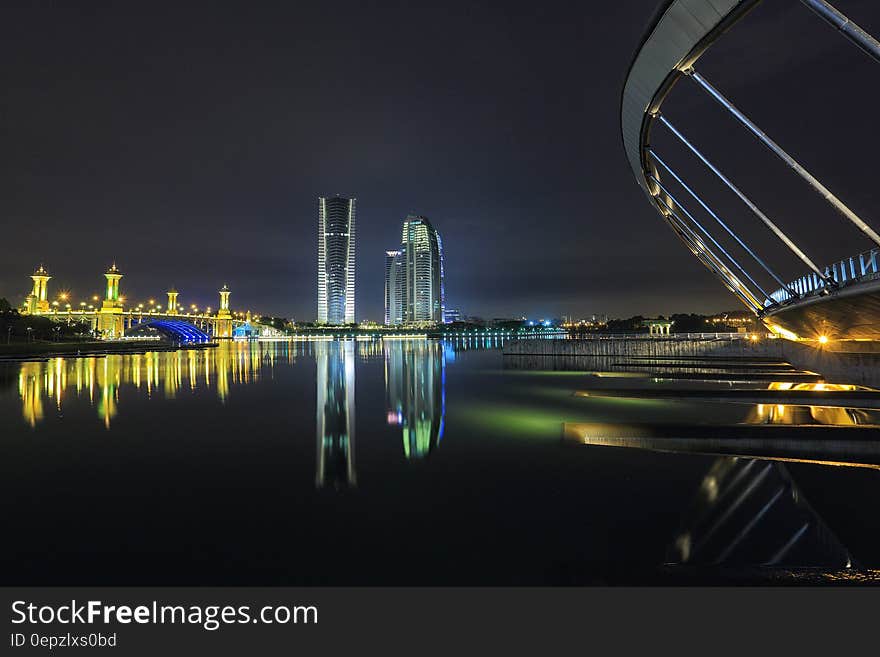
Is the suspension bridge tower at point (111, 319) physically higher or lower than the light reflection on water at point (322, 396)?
higher

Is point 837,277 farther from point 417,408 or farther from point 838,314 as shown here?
point 417,408

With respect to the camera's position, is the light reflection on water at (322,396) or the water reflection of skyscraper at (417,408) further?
the water reflection of skyscraper at (417,408)

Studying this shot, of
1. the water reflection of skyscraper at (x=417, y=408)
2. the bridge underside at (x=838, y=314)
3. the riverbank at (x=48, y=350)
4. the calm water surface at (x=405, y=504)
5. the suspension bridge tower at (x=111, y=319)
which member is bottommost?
the calm water surface at (x=405, y=504)

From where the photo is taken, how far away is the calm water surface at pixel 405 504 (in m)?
5.88

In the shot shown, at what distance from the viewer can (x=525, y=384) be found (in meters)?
29.3

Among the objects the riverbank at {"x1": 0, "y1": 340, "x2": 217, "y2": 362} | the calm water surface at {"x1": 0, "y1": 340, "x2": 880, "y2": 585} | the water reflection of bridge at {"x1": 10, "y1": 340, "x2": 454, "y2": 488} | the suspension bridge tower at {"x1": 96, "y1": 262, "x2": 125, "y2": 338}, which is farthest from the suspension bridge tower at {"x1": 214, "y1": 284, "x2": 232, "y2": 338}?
the calm water surface at {"x1": 0, "y1": 340, "x2": 880, "y2": 585}

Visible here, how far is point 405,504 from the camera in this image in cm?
822

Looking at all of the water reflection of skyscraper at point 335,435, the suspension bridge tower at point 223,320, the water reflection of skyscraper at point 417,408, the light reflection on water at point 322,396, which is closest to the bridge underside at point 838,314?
the water reflection of skyscraper at point 417,408

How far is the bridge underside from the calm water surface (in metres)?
3.57

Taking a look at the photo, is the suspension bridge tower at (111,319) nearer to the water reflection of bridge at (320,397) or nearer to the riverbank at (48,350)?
the riverbank at (48,350)

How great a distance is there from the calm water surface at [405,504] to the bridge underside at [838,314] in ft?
11.7

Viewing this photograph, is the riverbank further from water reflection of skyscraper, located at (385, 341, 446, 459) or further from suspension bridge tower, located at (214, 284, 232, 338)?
suspension bridge tower, located at (214, 284, 232, 338)

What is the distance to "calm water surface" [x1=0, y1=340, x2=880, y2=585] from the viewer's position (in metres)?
5.88
